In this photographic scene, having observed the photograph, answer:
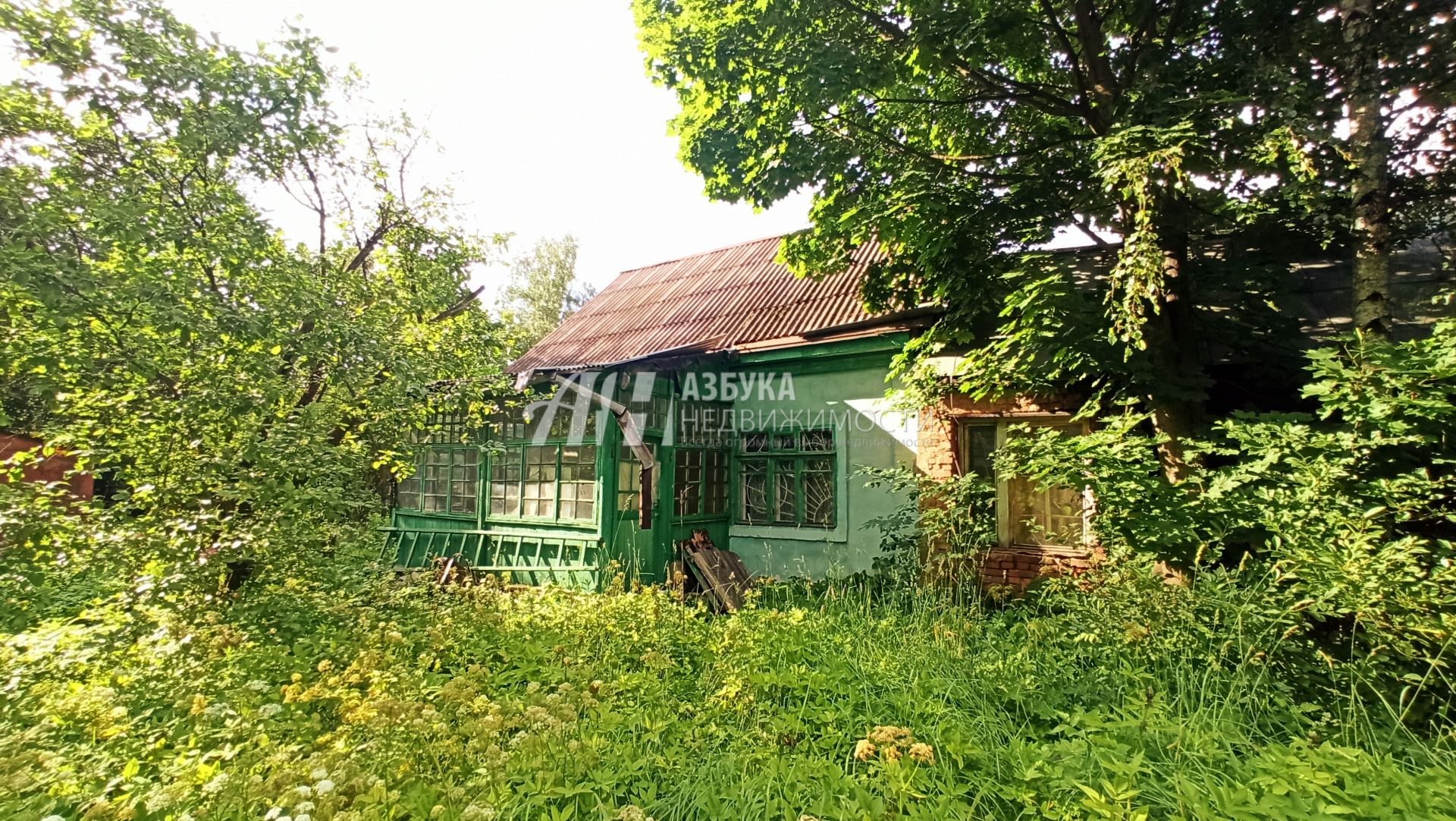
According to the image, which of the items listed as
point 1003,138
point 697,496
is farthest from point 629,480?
point 1003,138

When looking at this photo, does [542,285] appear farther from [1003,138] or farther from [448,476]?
[1003,138]

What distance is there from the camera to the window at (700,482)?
312 inches

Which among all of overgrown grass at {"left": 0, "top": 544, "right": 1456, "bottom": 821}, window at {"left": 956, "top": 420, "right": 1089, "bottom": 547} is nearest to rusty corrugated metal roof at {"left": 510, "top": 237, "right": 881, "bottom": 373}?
window at {"left": 956, "top": 420, "right": 1089, "bottom": 547}

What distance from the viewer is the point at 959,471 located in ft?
22.2

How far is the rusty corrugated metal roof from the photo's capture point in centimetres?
829

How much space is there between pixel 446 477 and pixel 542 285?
19673 mm

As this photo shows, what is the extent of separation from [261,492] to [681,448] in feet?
15.6

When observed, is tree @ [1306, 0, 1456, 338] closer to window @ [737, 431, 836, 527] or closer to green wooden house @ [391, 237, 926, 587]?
green wooden house @ [391, 237, 926, 587]

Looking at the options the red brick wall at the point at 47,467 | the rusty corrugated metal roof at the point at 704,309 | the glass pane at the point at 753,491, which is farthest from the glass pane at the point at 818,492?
the red brick wall at the point at 47,467

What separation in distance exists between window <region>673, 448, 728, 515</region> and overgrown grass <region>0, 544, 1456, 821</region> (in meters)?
3.32

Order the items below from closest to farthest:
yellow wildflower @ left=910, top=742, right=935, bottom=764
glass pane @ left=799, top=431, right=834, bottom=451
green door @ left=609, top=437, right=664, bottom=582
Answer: yellow wildflower @ left=910, top=742, right=935, bottom=764
green door @ left=609, top=437, right=664, bottom=582
glass pane @ left=799, top=431, right=834, bottom=451

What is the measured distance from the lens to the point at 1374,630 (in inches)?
120

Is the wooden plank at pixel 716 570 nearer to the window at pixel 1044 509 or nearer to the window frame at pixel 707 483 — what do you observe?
the window frame at pixel 707 483

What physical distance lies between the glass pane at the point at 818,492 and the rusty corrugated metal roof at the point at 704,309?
1.81m
